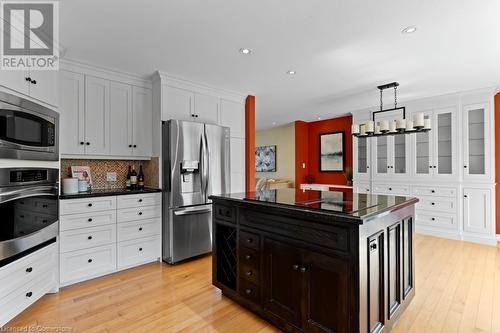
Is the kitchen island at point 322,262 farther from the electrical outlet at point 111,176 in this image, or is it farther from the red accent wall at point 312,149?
the red accent wall at point 312,149

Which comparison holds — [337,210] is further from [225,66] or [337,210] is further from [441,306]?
[225,66]

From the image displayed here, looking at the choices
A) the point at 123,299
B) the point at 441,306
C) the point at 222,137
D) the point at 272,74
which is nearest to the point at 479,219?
the point at 441,306

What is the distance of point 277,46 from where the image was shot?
263cm

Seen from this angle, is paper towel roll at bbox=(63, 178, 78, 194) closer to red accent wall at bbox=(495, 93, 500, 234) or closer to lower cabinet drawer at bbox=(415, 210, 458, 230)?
lower cabinet drawer at bbox=(415, 210, 458, 230)

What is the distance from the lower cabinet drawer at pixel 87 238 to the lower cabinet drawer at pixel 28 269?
0.13 metres

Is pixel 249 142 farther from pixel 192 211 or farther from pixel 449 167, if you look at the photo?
pixel 449 167

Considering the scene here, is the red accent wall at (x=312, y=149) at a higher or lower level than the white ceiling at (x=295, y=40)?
lower

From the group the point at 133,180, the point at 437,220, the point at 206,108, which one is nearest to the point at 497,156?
the point at 437,220

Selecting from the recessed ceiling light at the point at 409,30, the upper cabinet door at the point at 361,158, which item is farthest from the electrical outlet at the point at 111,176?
the upper cabinet door at the point at 361,158

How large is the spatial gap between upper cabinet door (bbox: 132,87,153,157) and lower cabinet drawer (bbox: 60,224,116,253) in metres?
1.05

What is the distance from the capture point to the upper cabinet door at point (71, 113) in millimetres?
2873

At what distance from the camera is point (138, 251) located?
3146 millimetres

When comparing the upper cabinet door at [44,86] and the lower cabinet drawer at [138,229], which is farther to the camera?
the lower cabinet drawer at [138,229]

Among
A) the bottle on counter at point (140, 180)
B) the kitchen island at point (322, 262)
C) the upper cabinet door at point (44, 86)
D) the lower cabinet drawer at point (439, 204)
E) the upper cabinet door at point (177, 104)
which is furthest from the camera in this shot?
the lower cabinet drawer at point (439, 204)
